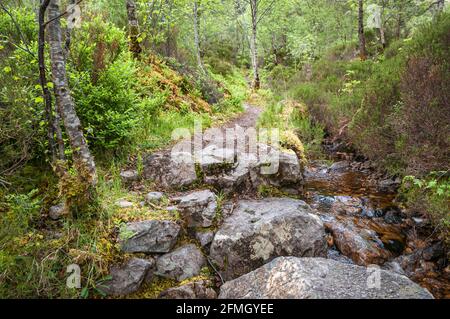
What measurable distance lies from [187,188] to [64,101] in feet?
6.62

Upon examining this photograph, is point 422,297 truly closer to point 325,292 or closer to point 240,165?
point 325,292

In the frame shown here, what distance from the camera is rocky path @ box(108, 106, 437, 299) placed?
126 inches

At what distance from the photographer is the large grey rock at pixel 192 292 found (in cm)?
331

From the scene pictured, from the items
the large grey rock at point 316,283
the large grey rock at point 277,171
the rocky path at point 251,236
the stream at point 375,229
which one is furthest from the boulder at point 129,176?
the stream at point 375,229

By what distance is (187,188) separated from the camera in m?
4.50

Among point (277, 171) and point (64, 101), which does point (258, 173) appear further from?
point (64, 101)

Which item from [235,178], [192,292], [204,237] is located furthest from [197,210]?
[192,292]

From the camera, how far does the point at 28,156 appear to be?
370 cm

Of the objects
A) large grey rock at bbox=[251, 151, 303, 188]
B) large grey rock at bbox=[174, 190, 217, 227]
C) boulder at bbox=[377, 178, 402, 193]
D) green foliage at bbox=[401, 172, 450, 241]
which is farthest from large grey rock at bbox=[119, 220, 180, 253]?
boulder at bbox=[377, 178, 402, 193]

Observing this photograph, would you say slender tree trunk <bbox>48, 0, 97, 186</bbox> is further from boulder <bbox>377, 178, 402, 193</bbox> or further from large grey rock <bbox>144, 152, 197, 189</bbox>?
boulder <bbox>377, 178, 402, 193</bbox>

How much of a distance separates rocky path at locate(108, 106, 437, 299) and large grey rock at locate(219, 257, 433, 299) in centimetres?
1

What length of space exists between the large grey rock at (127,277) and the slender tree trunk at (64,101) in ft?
3.38

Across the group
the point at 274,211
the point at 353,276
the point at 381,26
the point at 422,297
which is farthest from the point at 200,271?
the point at 381,26
